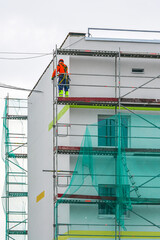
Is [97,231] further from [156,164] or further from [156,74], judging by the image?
[156,74]

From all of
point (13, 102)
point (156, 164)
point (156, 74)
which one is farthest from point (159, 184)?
point (13, 102)

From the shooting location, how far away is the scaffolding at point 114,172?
29.0 m

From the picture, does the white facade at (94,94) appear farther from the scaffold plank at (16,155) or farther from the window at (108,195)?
the scaffold plank at (16,155)

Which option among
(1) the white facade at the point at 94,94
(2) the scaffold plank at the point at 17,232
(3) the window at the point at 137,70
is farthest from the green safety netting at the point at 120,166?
(2) the scaffold plank at the point at 17,232

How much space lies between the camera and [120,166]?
2909 centimetres

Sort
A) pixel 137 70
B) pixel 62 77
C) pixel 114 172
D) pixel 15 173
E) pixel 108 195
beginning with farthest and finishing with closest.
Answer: pixel 15 173 < pixel 137 70 < pixel 62 77 < pixel 108 195 < pixel 114 172

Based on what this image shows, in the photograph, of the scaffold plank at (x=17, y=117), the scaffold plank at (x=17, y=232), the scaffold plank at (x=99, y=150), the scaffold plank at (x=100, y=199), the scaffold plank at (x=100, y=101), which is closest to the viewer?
the scaffold plank at (x=100, y=199)

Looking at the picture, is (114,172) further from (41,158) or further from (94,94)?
(41,158)

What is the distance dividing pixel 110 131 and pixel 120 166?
1825 millimetres

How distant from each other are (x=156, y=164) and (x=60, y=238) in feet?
15.2

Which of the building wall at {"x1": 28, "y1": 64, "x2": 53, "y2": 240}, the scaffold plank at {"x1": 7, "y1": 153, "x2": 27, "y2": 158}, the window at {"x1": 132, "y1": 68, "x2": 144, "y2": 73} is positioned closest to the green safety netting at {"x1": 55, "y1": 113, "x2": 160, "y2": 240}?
the window at {"x1": 132, "y1": 68, "x2": 144, "y2": 73}

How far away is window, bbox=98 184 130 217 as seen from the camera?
28844 millimetres

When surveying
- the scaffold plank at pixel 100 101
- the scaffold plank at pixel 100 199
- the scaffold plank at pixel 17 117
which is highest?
the scaffold plank at pixel 17 117

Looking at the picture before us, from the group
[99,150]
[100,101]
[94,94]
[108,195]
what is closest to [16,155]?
[94,94]
